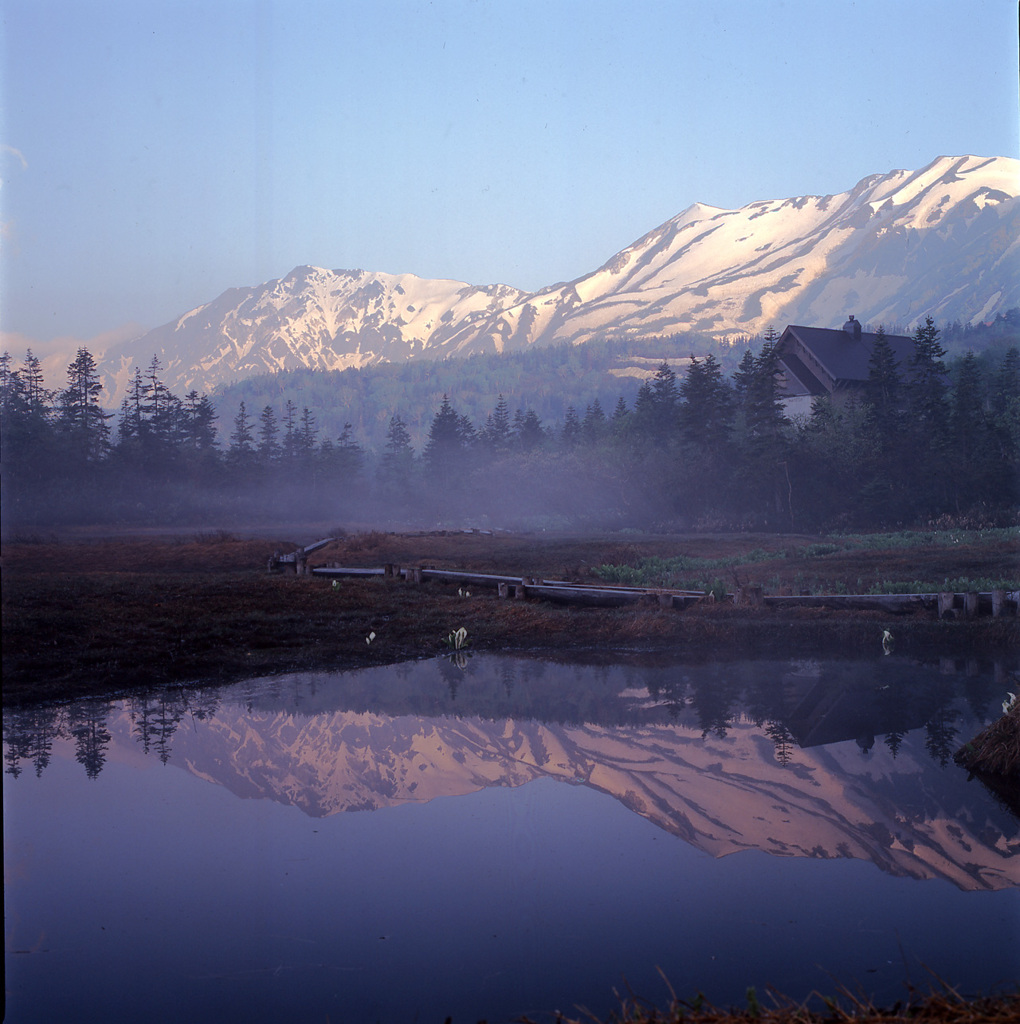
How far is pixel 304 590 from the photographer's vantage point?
18594 millimetres

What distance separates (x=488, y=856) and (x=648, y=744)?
3191 mm

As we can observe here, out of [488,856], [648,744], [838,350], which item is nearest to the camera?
[488,856]

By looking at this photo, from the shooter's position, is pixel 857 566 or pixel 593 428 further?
pixel 593 428

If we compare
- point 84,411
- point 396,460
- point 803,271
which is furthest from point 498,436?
point 803,271

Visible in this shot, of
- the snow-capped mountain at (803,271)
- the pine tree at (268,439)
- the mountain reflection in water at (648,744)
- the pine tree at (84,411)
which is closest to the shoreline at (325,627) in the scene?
the mountain reflection in water at (648,744)

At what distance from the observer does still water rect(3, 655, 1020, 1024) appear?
4555mm

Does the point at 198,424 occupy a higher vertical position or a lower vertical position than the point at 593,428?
lower

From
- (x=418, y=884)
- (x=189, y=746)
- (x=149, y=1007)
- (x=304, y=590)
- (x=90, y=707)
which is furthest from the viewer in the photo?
(x=304, y=590)

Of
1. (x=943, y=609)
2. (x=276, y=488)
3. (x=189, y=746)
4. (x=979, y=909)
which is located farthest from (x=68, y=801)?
(x=276, y=488)

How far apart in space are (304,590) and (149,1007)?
14548 millimetres

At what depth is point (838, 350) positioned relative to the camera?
36.7m

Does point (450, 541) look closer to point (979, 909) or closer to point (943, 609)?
point (943, 609)

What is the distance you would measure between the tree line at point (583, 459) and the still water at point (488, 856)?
19.6 m

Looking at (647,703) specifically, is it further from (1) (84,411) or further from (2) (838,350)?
(2) (838,350)
